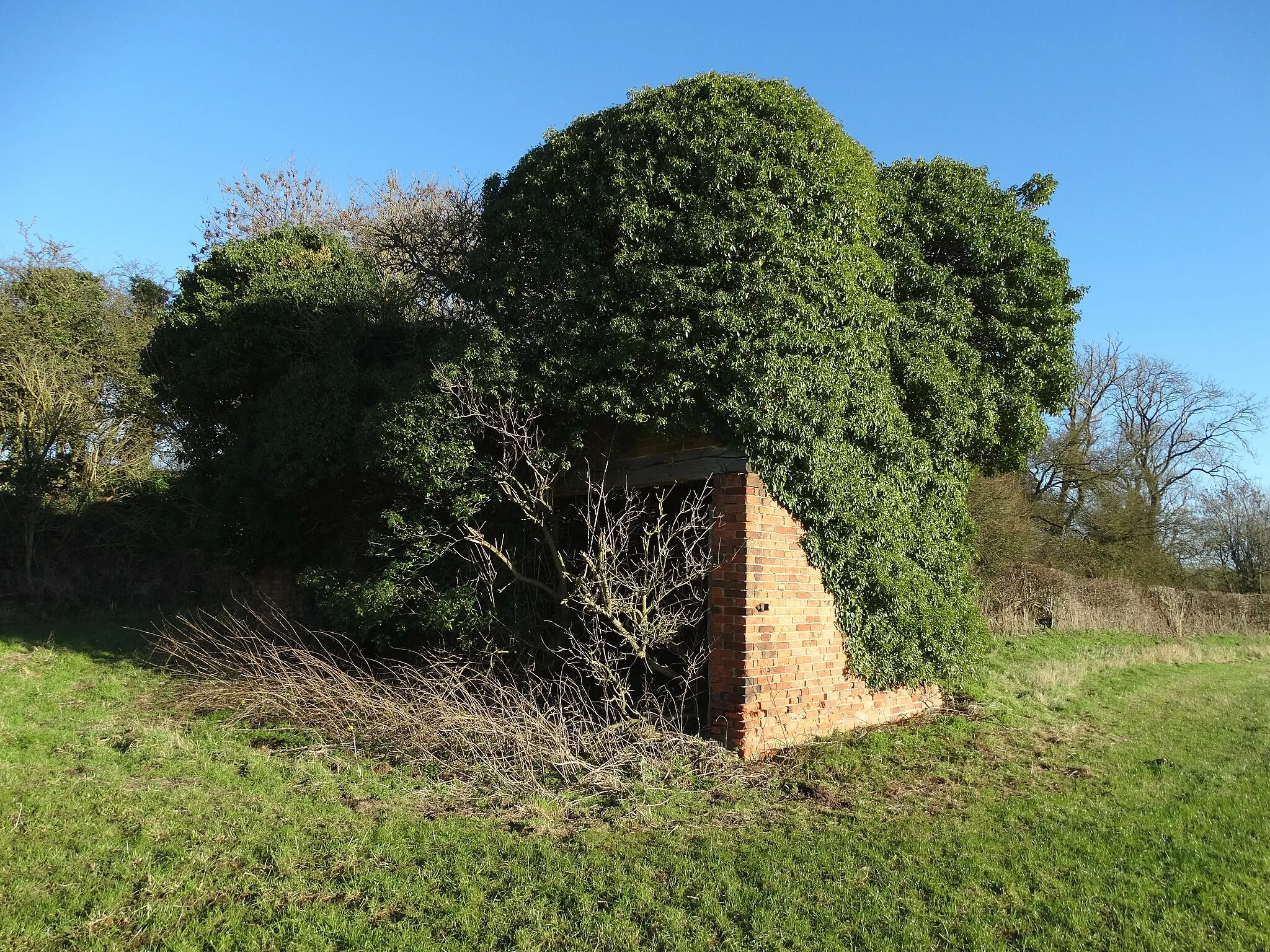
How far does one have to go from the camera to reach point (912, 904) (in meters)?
4.17

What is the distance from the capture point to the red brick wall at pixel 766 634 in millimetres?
6906

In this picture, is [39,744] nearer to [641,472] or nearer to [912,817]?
[641,472]

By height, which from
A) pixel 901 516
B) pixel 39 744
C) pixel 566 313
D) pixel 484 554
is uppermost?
pixel 566 313

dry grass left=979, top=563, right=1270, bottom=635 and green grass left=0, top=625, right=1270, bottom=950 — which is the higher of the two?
dry grass left=979, top=563, right=1270, bottom=635

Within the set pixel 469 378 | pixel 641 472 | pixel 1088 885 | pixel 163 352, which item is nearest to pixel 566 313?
pixel 469 378

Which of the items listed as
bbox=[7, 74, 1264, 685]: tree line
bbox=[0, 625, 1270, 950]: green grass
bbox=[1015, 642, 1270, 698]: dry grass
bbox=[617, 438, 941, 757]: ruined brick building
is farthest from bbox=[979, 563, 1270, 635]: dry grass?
bbox=[617, 438, 941, 757]: ruined brick building

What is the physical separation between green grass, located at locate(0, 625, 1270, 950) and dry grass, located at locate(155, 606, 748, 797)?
0.37 metres

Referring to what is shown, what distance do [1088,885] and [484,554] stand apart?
5.84 m

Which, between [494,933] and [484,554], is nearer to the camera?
[494,933]

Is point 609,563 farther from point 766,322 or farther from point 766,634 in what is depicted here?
point 766,322

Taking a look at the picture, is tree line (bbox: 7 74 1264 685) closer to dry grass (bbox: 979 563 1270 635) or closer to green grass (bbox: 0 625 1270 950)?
green grass (bbox: 0 625 1270 950)

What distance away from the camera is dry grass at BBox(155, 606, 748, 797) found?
246 inches

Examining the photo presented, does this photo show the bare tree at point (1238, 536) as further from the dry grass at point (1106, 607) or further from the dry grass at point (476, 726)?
the dry grass at point (476, 726)

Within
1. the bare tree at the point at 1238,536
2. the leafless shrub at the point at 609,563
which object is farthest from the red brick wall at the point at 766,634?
the bare tree at the point at 1238,536
